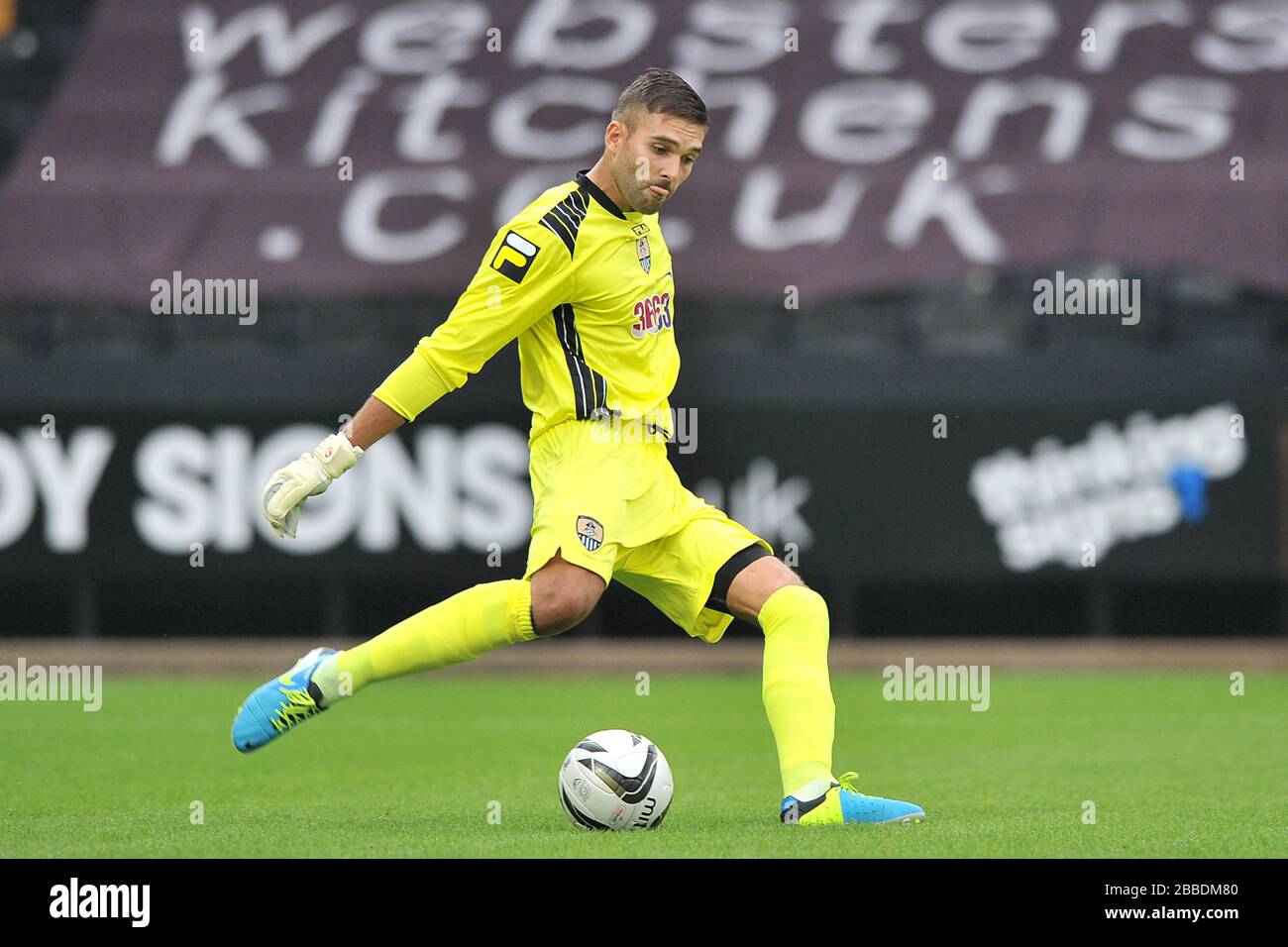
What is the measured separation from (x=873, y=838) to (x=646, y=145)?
79.0 inches

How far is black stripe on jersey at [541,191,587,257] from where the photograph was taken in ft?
18.9

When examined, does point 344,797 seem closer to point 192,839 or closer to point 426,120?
point 192,839

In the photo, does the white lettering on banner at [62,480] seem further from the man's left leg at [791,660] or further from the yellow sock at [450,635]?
the man's left leg at [791,660]

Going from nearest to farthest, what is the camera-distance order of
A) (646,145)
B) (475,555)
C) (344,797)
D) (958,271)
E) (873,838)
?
1. (873,838)
2. (646,145)
3. (344,797)
4. (475,555)
5. (958,271)

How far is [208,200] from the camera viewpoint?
15.1 m

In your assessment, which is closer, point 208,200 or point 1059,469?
point 1059,469

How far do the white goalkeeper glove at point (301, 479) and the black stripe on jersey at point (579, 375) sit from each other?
2.18 ft

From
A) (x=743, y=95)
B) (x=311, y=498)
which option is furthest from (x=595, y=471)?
(x=743, y=95)

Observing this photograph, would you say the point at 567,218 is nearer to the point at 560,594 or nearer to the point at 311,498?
the point at 560,594

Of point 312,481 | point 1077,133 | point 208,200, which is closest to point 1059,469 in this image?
point 1077,133

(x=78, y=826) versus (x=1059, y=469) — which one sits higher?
(x=1059, y=469)

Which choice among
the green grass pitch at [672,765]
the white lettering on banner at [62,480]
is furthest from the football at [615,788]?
the white lettering on banner at [62,480]

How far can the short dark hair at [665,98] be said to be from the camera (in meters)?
5.75

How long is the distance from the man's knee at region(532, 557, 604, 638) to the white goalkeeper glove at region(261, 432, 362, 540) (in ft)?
2.05
